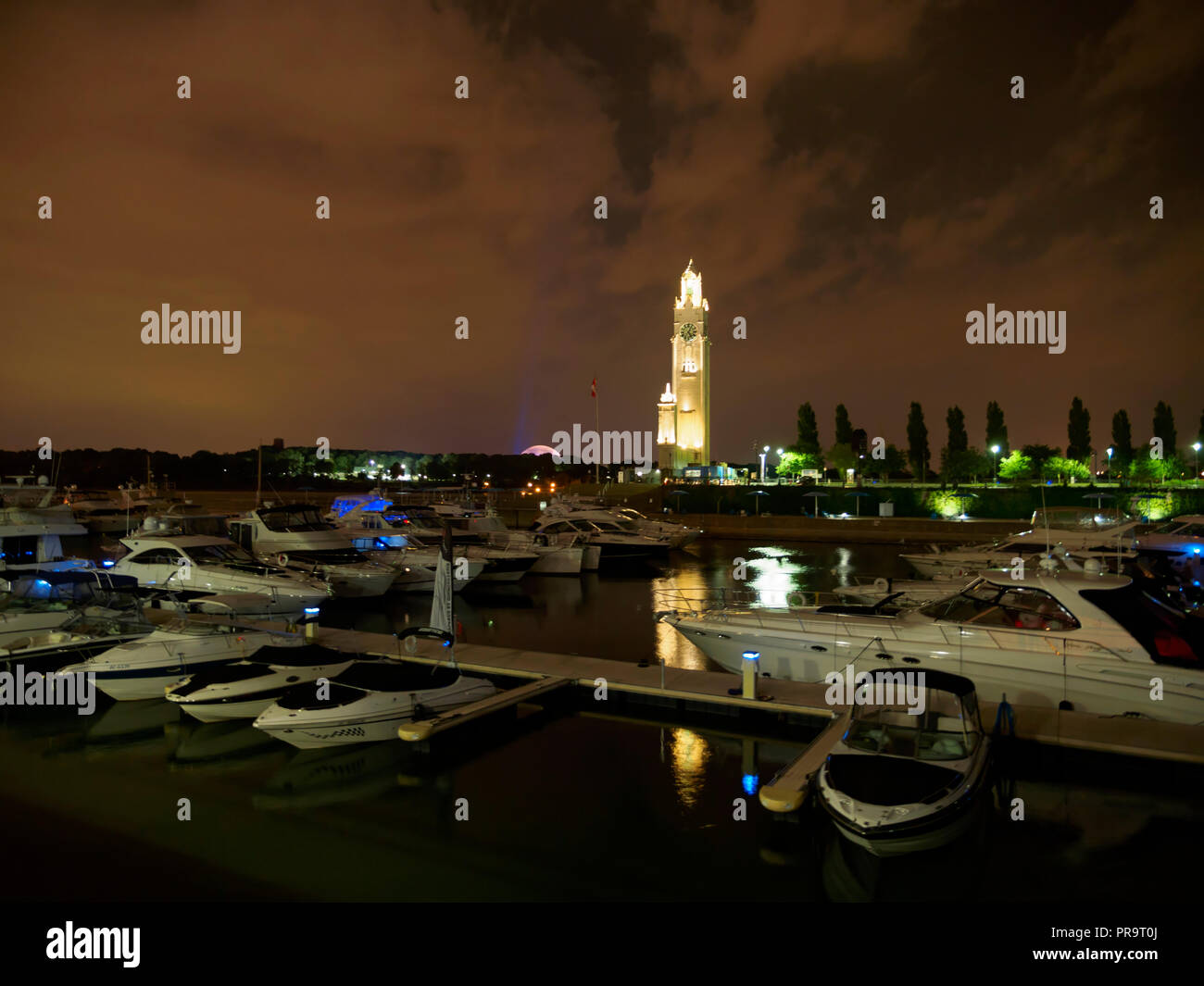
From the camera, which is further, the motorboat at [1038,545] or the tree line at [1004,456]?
the tree line at [1004,456]

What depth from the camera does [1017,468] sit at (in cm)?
7988

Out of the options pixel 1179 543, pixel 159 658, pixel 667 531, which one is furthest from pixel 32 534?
pixel 1179 543

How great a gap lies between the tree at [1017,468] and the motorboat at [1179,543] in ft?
162

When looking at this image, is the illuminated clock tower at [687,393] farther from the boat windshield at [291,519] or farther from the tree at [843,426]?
the boat windshield at [291,519]

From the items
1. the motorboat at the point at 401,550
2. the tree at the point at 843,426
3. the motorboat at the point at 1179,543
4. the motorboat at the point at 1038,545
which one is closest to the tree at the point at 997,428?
the tree at the point at 843,426

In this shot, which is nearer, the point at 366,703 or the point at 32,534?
the point at 366,703

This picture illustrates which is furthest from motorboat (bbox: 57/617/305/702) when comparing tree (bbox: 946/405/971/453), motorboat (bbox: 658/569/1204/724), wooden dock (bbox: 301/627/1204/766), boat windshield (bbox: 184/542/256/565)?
tree (bbox: 946/405/971/453)

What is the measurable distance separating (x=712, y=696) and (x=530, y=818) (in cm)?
397

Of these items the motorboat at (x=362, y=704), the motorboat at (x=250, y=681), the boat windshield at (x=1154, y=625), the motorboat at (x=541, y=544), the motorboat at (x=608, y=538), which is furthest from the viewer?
the motorboat at (x=608, y=538)

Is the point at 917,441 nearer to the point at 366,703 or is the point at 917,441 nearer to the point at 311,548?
the point at 311,548

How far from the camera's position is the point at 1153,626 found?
35.5 feet

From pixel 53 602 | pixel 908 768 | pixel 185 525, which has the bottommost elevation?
pixel 908 768

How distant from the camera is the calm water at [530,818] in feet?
28.3
